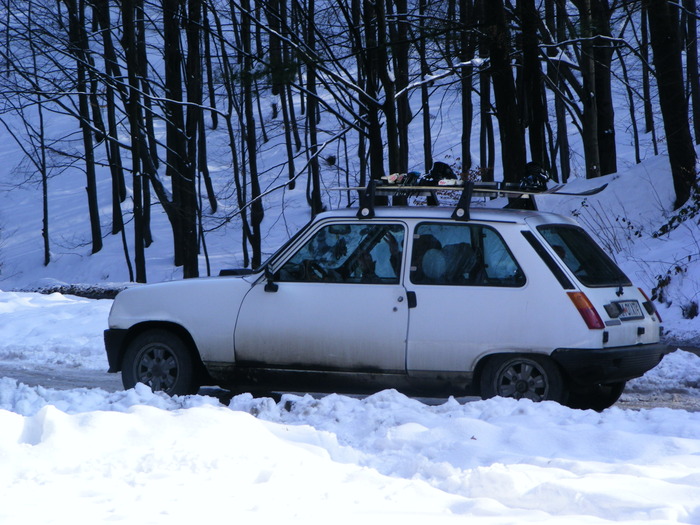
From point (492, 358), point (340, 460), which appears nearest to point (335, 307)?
point (492, 358)

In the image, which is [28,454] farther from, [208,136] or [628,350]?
[208,136]

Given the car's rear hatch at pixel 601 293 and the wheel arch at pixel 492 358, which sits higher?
the car's rear hatch at pixel 601 293

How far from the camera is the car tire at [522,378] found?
6.98 m

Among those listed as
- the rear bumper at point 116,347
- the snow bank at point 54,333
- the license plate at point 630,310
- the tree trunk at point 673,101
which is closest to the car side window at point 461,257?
the license plate at point 630,310

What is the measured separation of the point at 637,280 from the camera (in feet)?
46.8

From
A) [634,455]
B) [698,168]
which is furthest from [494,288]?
[698,168]

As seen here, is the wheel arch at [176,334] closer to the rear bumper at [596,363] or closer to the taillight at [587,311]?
the rear bumper at [596,363]

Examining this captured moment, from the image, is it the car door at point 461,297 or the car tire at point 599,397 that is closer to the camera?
the car door at point 461,297

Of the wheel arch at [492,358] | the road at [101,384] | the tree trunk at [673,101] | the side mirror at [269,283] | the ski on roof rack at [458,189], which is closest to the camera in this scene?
the wheel arch at [492,358]

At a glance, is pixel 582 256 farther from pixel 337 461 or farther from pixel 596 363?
pixel 337 461

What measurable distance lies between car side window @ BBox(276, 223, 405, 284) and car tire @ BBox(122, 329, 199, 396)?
1.03 meters

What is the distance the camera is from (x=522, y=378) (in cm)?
707

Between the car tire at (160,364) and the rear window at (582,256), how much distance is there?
298 centimetres

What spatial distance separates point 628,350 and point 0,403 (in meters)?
4.49
